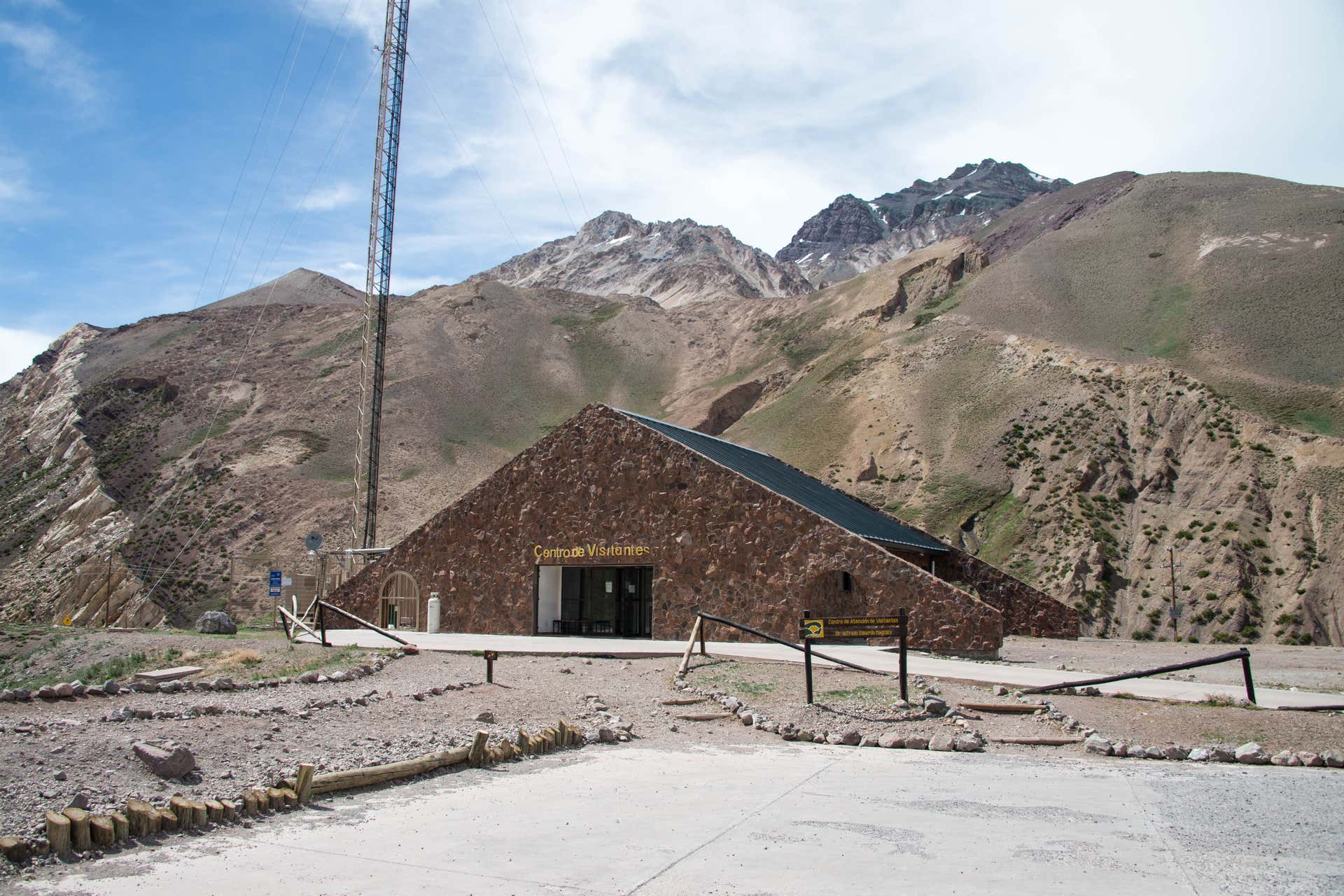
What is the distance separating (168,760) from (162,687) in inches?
259

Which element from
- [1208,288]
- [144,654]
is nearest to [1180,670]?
[144,654]

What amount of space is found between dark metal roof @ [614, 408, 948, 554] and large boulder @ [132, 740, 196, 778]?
56.1ft

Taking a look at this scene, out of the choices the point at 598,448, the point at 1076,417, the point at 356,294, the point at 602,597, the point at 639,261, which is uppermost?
the point at 639,261

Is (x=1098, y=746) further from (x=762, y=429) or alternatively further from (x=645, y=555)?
(x=762, y=429)

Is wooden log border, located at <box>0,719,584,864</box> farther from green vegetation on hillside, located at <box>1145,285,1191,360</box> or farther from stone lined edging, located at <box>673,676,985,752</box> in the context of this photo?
green vegetation on hillside, located at <box>1145,285,1191,360</box>

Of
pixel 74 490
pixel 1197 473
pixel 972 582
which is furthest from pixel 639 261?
pixel 972 582

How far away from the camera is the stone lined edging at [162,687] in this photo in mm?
12094

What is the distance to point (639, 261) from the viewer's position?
170250mm

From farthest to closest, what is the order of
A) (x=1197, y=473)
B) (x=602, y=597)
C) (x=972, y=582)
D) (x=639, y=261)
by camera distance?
(x=639, y=261) → (x=1197, y=473) → (x=972, y=582) → (x=602, y=597)

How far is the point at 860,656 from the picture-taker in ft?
61.4

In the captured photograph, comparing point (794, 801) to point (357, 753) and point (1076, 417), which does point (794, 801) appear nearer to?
point (357, 753)

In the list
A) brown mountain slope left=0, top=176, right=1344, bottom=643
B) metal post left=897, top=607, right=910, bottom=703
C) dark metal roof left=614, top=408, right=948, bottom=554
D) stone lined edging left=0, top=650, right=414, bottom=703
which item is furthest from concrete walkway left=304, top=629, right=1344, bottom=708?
brown mountain slope left=0, top=176, right=1344, bottom=643

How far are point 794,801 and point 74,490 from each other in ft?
235

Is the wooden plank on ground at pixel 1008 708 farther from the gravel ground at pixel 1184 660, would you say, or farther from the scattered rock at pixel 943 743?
the gravel ground at pixel 1184 660
